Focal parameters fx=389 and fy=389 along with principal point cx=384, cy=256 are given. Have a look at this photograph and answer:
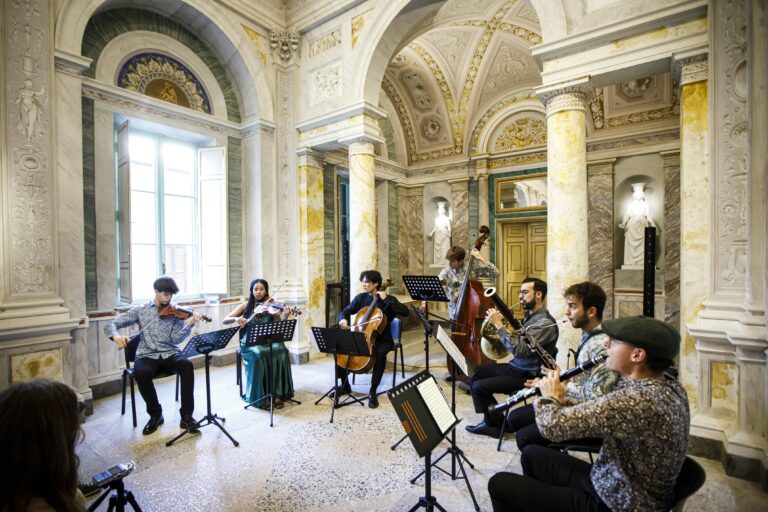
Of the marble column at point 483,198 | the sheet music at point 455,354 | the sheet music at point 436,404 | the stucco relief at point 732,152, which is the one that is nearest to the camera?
the sheet music at point 436,404

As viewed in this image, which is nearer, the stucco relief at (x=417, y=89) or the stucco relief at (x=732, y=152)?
the stucco relief at (x=732, y=152)

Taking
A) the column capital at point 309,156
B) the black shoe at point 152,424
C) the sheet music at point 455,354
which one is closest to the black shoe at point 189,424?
the black shoe at point 152,424

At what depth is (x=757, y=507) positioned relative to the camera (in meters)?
2.65

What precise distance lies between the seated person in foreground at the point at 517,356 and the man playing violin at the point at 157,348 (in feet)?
9.43

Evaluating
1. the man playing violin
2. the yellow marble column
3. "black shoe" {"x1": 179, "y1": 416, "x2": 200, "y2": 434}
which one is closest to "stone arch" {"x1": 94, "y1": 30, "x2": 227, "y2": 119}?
the man playing violin

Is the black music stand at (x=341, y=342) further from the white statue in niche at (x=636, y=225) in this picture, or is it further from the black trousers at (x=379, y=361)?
the white statue in niche at (x=636, y=225)

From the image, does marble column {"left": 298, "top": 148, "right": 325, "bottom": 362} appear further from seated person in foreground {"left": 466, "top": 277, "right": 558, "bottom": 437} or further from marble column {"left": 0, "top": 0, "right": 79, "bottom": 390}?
seated person in foreground {"left": 466, "top": 277, "right": 558, "bottom": 437}

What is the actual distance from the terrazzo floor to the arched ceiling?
23.6 ft

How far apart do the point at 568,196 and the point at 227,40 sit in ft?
18.5

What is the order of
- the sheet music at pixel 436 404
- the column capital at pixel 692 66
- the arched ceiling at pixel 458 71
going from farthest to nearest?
1. the arched ceiling at pixel 458 71
2. the column capital at pixel 692 66
3. the sheet music at pixel 436 404

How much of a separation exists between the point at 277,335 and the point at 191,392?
3.40 ft

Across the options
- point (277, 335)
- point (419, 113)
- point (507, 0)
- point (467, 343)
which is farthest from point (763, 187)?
point (419, 113)

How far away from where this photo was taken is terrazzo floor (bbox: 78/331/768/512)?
276 cm

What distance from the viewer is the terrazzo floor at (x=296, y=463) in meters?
2.76
